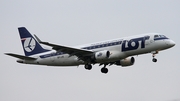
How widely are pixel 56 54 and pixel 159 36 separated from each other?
14456 millimetres

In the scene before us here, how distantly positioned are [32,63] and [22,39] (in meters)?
6.50

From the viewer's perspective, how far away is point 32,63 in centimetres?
6638

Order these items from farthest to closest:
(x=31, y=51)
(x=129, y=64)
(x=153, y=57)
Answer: (x=31, y=51), (x=129, y=64), (x=153, y=57)

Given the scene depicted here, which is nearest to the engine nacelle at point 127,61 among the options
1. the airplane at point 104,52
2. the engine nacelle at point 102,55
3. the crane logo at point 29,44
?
the airplane at point 104,52

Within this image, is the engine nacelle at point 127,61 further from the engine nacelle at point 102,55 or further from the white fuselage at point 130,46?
the engine nacelle at point 102,55

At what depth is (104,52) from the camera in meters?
60.2

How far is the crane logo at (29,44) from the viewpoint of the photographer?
69.4 meters

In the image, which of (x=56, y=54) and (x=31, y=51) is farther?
(x=31, y=51)

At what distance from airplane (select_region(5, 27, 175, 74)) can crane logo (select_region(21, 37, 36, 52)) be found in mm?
1952

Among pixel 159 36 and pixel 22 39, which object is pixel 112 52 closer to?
pixel 159 36

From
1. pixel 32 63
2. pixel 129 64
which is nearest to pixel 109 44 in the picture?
pixel 129 64

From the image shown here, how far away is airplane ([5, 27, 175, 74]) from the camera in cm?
5903

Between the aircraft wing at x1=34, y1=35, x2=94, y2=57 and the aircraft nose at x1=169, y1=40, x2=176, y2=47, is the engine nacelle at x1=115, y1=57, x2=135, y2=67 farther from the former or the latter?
the aircraft nose at x1=169, y1=40, x2=176, y2=47

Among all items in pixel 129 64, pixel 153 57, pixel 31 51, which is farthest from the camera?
pixel 31 51
